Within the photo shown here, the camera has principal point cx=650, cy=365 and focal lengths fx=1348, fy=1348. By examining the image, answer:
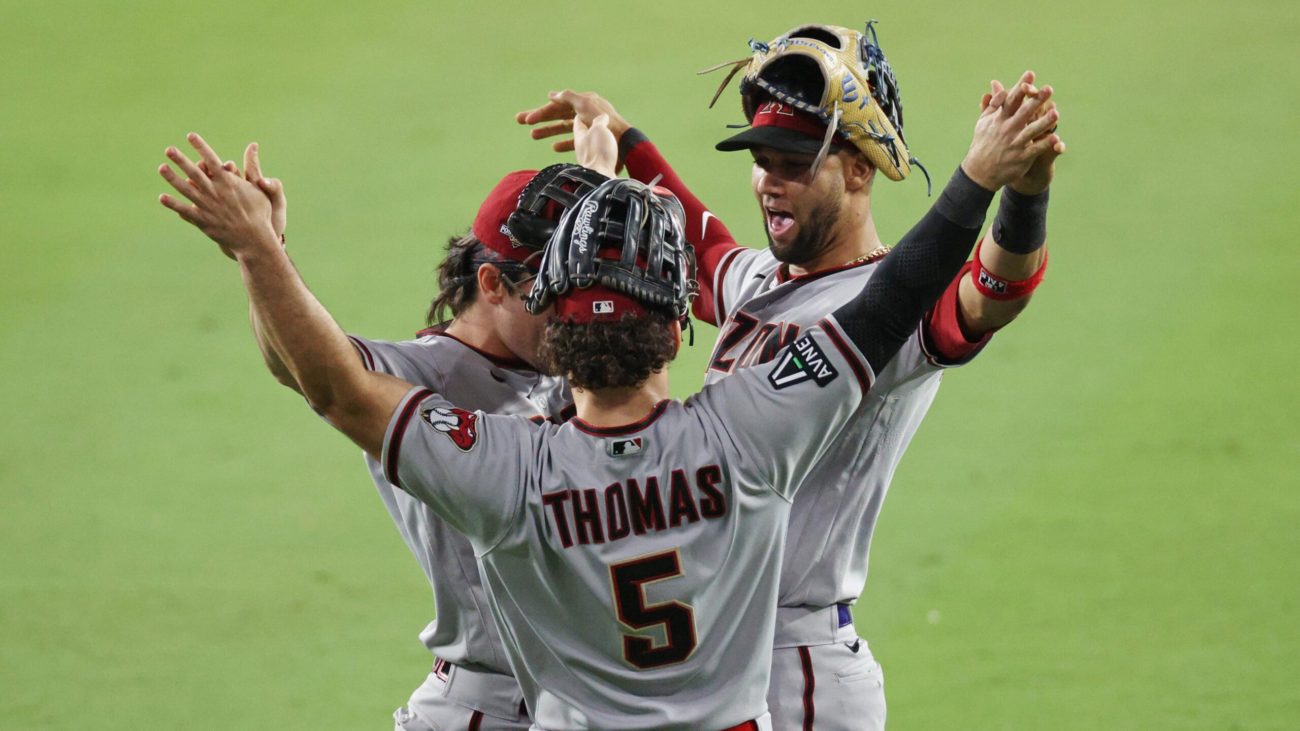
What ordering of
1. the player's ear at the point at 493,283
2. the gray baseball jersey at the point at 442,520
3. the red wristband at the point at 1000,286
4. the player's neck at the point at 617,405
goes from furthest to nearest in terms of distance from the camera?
1. the player's ear at the point at 493,283
2. the gray baseball jersey at the point at 442,520
3. the red wristband at the point at 1000,286
4. the player's neck at the point at 617,405

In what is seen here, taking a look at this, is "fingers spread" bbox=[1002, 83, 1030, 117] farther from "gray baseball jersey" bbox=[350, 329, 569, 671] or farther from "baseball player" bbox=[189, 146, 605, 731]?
"gray baseball jersey" bbox=[350, 329, 569, 671]

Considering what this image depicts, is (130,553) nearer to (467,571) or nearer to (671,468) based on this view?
(467,571)

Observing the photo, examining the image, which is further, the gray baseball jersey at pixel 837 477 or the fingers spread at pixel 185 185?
the gray baseball jersey at pixel 837 477

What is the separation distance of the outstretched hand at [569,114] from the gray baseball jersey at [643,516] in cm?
165

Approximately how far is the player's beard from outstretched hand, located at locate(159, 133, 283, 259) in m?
1.34

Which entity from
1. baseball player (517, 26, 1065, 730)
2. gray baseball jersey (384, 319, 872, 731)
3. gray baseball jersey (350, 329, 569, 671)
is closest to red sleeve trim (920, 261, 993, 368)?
baseball player (517, 26, 1065, 730)

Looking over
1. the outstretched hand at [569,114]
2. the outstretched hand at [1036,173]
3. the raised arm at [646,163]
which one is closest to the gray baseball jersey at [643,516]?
the outstretched hand at [1036,173]

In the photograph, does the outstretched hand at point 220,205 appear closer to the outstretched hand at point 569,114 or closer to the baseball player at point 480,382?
the baseball player at point 480,382

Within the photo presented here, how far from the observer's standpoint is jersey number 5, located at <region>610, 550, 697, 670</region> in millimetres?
2619

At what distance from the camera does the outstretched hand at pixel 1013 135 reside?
2.54m

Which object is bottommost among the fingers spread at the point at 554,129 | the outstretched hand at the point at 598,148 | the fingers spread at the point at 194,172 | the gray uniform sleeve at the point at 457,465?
the gray uniform sleeve at the point at 457,465

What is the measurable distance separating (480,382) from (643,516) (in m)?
0.72

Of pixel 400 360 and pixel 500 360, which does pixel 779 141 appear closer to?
pixel 500 360

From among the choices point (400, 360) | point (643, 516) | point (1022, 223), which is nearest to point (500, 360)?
point (400, 360)
